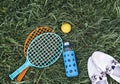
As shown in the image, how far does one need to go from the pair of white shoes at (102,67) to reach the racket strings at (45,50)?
0.28 metres

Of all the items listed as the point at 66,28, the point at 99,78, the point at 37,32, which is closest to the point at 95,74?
the point at 99,78

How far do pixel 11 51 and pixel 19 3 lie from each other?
1.26 ft

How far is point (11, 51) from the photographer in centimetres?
342

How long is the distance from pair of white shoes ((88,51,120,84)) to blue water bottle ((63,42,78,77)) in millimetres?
123

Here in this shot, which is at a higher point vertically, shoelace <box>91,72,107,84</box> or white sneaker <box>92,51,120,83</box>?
white sneaker <box>92,51,120,83</box>

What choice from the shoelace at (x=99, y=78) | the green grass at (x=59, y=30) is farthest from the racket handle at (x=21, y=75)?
the shoelace at (x=99, y=78)

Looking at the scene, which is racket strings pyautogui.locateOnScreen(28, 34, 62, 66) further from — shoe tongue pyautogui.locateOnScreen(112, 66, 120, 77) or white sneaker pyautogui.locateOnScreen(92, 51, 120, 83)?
shoe tongue pyautogui.locateOnScreen(112, 66, 120, 77)

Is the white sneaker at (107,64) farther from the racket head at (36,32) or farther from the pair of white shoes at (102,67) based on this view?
the racket head at (36,32)

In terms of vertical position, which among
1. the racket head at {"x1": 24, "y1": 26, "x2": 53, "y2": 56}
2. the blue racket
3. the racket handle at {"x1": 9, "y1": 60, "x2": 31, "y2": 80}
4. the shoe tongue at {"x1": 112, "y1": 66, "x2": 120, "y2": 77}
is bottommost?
the shoe tongue at {"x1": 112, "y1": 66, "x2": 120, "y2": 77}

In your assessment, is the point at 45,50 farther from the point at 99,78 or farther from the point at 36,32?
the point at 99,78

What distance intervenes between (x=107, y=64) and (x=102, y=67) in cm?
5

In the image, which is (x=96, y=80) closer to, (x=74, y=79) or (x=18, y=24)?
(x=74, y=79)

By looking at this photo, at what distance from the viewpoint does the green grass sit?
3.42 m

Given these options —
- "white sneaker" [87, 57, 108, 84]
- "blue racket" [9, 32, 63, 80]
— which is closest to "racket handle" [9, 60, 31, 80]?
"blue racket" [9, 32, 63, 80]
